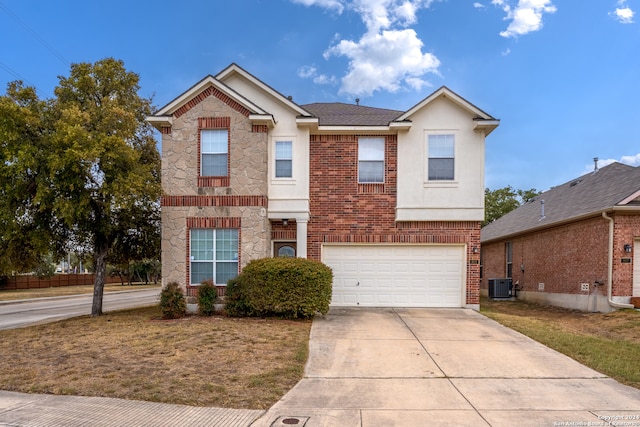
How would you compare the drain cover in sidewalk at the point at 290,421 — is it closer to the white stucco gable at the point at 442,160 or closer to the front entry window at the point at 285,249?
the front entry window at the point at 285,249

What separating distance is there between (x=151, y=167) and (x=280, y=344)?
8.16m

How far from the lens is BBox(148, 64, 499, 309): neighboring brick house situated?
12547mm

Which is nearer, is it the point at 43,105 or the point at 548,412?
the point at 548,412

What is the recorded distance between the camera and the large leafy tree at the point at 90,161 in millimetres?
10555

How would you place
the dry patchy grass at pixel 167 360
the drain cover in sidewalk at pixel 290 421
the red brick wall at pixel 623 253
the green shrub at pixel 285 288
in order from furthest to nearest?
the red brick wall at pixel 623 253 < the green shrub at pixel 285 288 < the dry patchy grass at pixel 167 360 < the drain cover in sidewalk at pixel 290 421

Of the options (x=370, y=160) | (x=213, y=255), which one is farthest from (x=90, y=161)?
(x=370, y=160)

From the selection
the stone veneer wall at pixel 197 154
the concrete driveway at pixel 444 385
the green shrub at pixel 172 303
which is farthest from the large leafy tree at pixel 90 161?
the concrete driveway at pixel 444 385

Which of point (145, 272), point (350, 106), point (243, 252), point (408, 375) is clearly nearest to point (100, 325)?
point (243, 252)

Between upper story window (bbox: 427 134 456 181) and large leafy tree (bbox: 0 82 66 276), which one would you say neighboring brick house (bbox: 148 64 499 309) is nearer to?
upper story window (bbox: 427 134 456 181)

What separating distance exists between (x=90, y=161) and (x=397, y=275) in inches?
377

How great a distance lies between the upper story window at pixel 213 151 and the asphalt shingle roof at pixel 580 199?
39.9 ft

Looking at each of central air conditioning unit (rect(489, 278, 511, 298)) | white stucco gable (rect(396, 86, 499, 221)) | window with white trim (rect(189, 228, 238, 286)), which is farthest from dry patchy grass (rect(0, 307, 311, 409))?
central air conditioning unit (rect(489, 278, 511, 298))

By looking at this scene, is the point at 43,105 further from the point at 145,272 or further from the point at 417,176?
the point at 145,272

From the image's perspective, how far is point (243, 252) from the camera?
12.3 metres
